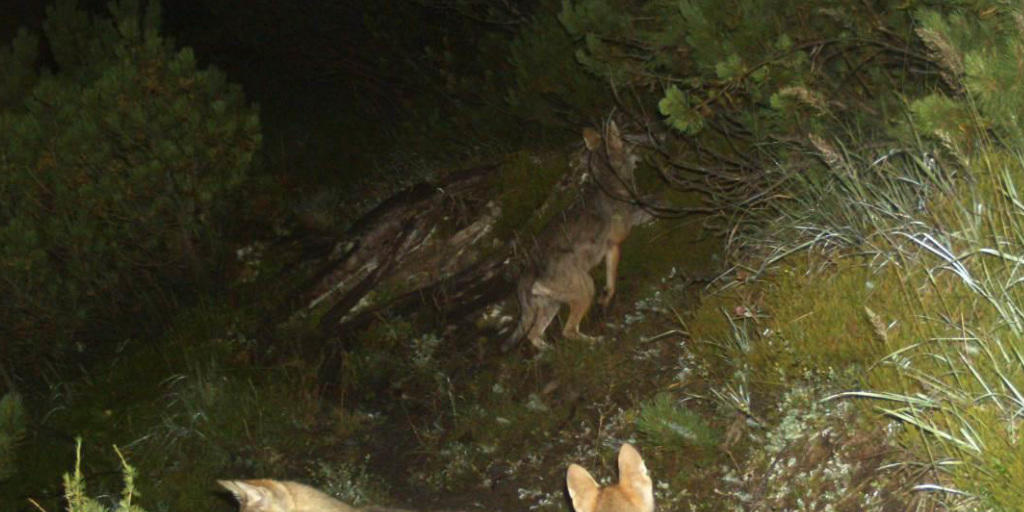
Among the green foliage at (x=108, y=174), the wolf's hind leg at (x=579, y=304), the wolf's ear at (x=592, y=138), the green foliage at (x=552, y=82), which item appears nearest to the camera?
the wolf's hind leg at (x=579, y=304)

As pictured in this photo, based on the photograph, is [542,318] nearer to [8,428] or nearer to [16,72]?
[8,428]

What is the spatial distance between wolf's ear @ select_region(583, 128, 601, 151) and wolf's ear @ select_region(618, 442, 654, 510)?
4.78m

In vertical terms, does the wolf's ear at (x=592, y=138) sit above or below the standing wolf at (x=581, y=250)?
above

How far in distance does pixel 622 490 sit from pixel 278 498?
1166 millimetres

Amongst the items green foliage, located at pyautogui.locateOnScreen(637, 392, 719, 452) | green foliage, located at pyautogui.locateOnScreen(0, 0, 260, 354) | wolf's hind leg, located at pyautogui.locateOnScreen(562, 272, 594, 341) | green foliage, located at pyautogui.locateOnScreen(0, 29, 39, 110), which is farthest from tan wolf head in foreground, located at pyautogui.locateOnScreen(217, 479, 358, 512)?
green foliage, located at pyautogui.locateOnScreen(0, 29, 39, 110)

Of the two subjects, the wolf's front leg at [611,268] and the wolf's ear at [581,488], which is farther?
the wolf's front leg at [611,268]

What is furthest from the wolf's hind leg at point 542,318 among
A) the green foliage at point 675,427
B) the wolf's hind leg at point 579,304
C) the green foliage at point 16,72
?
the green foliage at point 16,72

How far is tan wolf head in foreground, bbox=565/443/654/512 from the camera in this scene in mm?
3611

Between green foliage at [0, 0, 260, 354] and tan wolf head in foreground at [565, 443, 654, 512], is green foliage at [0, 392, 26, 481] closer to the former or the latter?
green foliage at [0, 0, 260, 354]

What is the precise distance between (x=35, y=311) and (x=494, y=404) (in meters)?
4.27

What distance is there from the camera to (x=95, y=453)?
8.37 m

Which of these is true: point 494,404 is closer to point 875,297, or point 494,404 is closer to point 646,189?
point 646,189

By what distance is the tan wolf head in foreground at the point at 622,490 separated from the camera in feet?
11.8

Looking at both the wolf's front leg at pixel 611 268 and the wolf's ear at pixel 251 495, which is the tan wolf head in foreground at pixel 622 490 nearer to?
the wolf's ear at pixel 251 495
